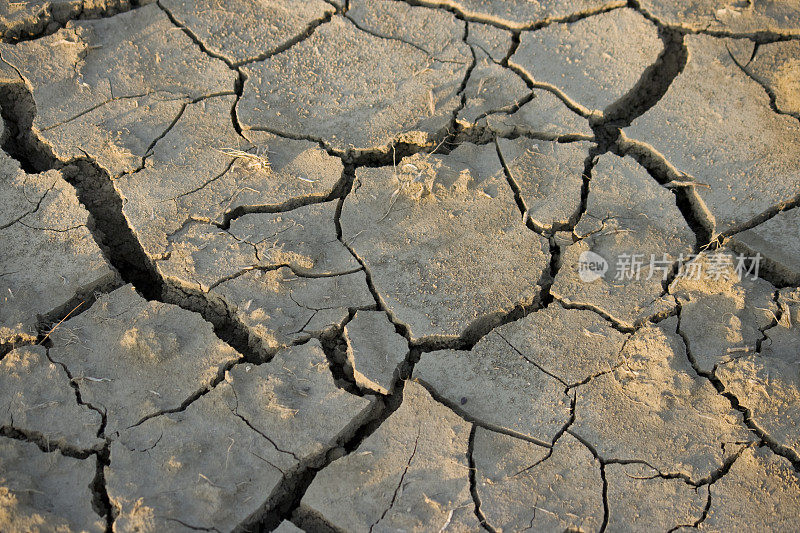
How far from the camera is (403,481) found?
2.44 metres

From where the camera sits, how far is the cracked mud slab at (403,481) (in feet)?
7.77

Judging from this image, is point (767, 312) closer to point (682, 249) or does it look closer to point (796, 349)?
point (796, 349)

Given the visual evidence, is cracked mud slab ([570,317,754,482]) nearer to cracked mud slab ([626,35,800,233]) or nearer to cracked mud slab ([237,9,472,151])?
cracked mud slab ([626,35,800,233])

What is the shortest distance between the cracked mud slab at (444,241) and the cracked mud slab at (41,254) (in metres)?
1.16

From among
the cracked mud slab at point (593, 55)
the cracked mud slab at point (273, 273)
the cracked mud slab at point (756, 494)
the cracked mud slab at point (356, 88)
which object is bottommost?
the cracked mud slab at point (756, 494)

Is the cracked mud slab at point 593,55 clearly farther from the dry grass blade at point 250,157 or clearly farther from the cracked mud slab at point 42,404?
the cracked mud slab at point 42,404

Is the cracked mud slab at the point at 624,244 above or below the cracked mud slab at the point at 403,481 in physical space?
above

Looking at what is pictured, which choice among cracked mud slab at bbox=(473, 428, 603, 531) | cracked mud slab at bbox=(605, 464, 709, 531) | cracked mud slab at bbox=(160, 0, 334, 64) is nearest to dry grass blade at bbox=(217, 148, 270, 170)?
cracked mud slab at bbox=(160, 0, 334, 64)

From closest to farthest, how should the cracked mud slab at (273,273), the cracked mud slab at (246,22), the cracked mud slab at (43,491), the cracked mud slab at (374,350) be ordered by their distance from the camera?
the cracked mud slab at (43,491) → the cracked mud slab at (374,350) → the cracked mud slab at (273,273) → the cracked mud slab at (246,22)

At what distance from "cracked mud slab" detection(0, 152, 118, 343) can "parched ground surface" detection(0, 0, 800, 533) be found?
15 millimetres

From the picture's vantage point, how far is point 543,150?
3316 mm

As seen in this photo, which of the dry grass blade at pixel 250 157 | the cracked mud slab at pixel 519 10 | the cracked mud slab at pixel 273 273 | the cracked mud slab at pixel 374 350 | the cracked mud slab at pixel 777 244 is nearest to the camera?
the cracked mud slab at pixel 374 350

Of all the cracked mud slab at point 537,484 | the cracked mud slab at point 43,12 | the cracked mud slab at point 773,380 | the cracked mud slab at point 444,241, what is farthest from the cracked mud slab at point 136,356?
the cracked mud slab at point 773,380

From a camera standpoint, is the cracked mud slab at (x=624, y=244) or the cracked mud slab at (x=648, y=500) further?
the cracked mud slab at (x=624, y=244)
